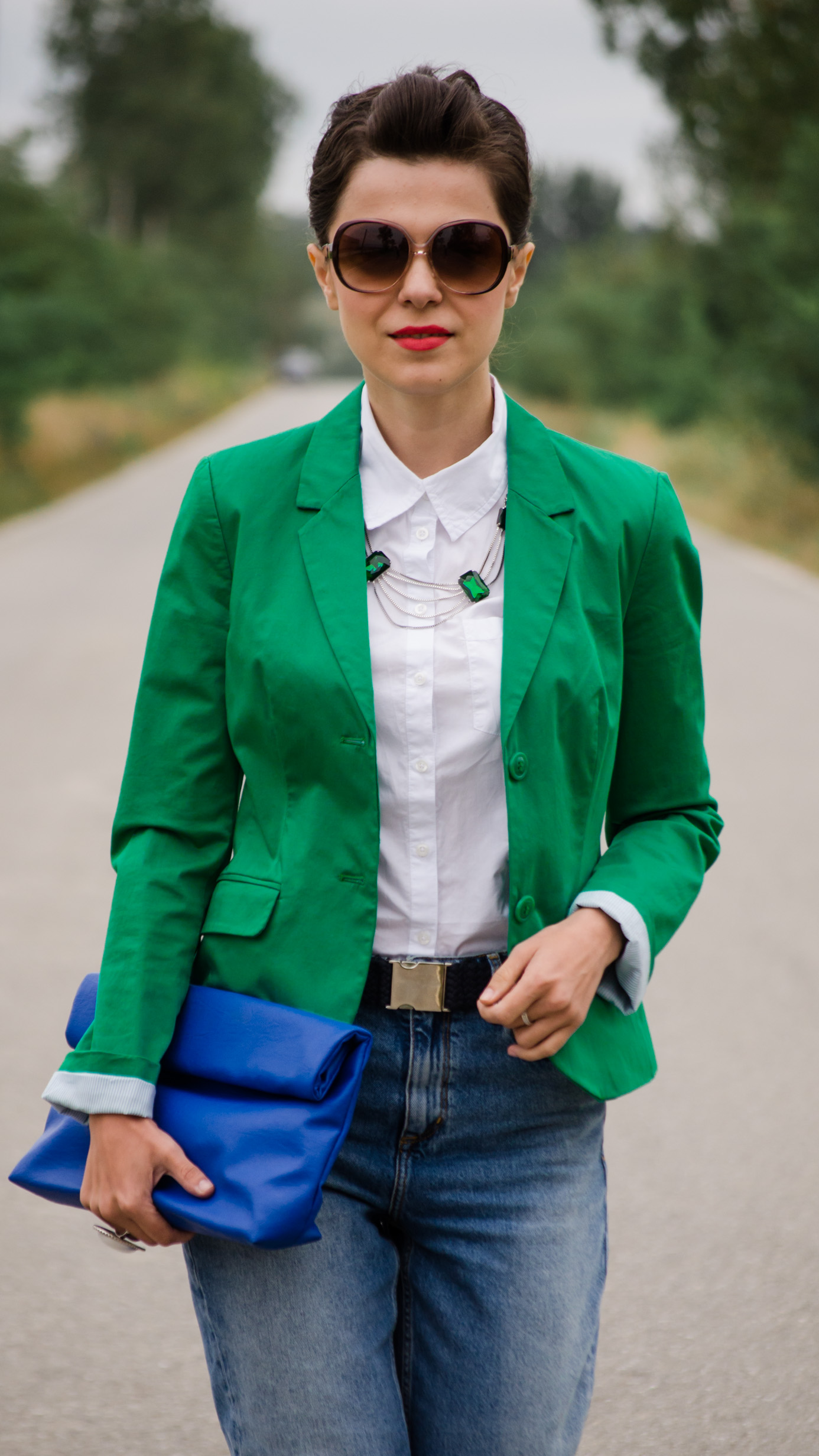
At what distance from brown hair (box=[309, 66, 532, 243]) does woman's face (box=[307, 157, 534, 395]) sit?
0.02m

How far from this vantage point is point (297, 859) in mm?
1719

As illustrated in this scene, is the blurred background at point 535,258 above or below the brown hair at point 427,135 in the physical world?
above

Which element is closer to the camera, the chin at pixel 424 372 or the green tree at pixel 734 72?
the chin at pixel 424 372

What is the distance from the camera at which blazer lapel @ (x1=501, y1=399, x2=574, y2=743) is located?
5.57 ft

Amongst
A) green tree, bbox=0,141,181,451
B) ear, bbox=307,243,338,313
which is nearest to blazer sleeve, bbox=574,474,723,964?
ear, bbox=307,243,338,313

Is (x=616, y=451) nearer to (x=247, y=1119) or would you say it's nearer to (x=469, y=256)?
(x=469, y=256)

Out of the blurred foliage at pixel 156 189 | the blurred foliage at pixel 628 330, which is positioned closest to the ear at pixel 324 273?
the blurred foliage at pixel 628 330

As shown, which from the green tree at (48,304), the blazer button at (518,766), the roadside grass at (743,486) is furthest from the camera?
the green tree at (48,304)

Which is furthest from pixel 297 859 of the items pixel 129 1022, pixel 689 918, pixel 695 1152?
pixel 689 918

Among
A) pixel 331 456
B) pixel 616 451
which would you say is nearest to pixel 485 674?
pixel 331 456

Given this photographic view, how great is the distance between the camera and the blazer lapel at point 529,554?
5.57 feet

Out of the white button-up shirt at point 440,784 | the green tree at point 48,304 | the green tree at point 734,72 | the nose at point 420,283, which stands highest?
the green tree at point 734,72

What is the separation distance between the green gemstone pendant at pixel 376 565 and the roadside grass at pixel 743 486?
1293 cm

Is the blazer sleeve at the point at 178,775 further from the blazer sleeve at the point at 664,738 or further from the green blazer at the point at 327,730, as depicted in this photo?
the blazer sleeve at the point at 664,738
